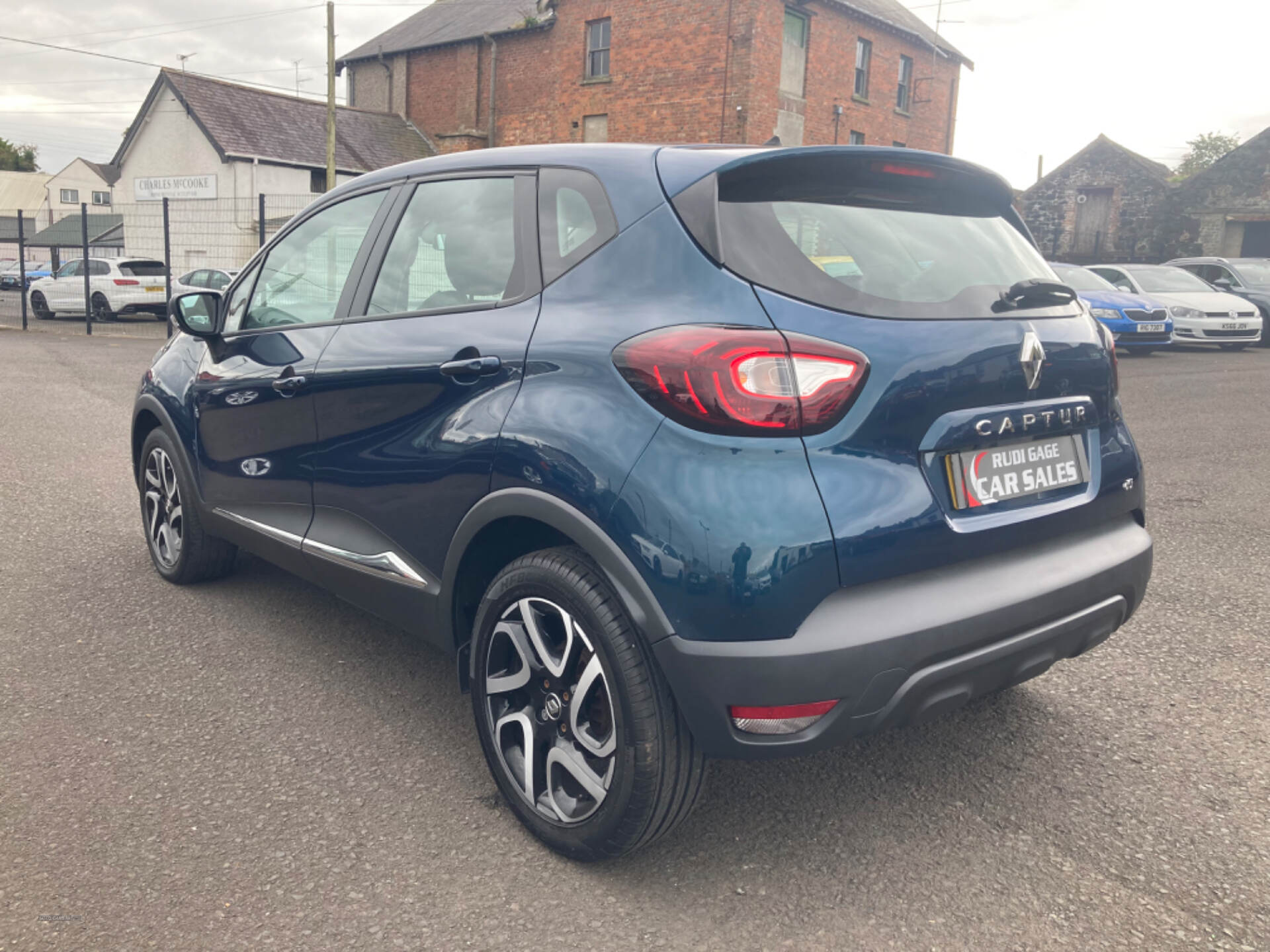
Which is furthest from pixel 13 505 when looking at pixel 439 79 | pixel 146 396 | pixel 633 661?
pixel 439 79

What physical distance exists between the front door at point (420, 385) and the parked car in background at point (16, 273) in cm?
4248

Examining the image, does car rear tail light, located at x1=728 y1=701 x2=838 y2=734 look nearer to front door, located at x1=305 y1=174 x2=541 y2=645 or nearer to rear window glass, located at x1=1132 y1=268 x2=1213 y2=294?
front door, located at x1=305 y1=174 x2=541 y2=645

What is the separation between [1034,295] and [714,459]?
3.47ft

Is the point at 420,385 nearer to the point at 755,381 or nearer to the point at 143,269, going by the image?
the point at 755,381

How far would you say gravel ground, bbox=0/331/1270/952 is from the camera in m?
2.29

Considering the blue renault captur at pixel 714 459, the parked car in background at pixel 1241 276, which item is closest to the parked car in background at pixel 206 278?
the parked car in background at pixel 1241 276

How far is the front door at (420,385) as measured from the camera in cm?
269

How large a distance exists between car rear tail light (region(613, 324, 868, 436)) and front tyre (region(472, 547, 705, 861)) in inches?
17.8

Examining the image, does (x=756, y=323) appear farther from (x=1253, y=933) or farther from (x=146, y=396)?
(x=146, y=396)

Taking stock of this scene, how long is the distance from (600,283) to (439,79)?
37.3 metres

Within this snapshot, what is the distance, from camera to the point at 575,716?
243 cm

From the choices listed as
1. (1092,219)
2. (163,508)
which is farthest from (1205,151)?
(163,508)

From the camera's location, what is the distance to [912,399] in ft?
7.49

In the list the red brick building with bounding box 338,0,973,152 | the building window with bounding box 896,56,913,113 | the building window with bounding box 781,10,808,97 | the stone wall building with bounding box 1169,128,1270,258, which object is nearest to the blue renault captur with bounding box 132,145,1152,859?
the red brick building with bounding box 338,0,973,152
